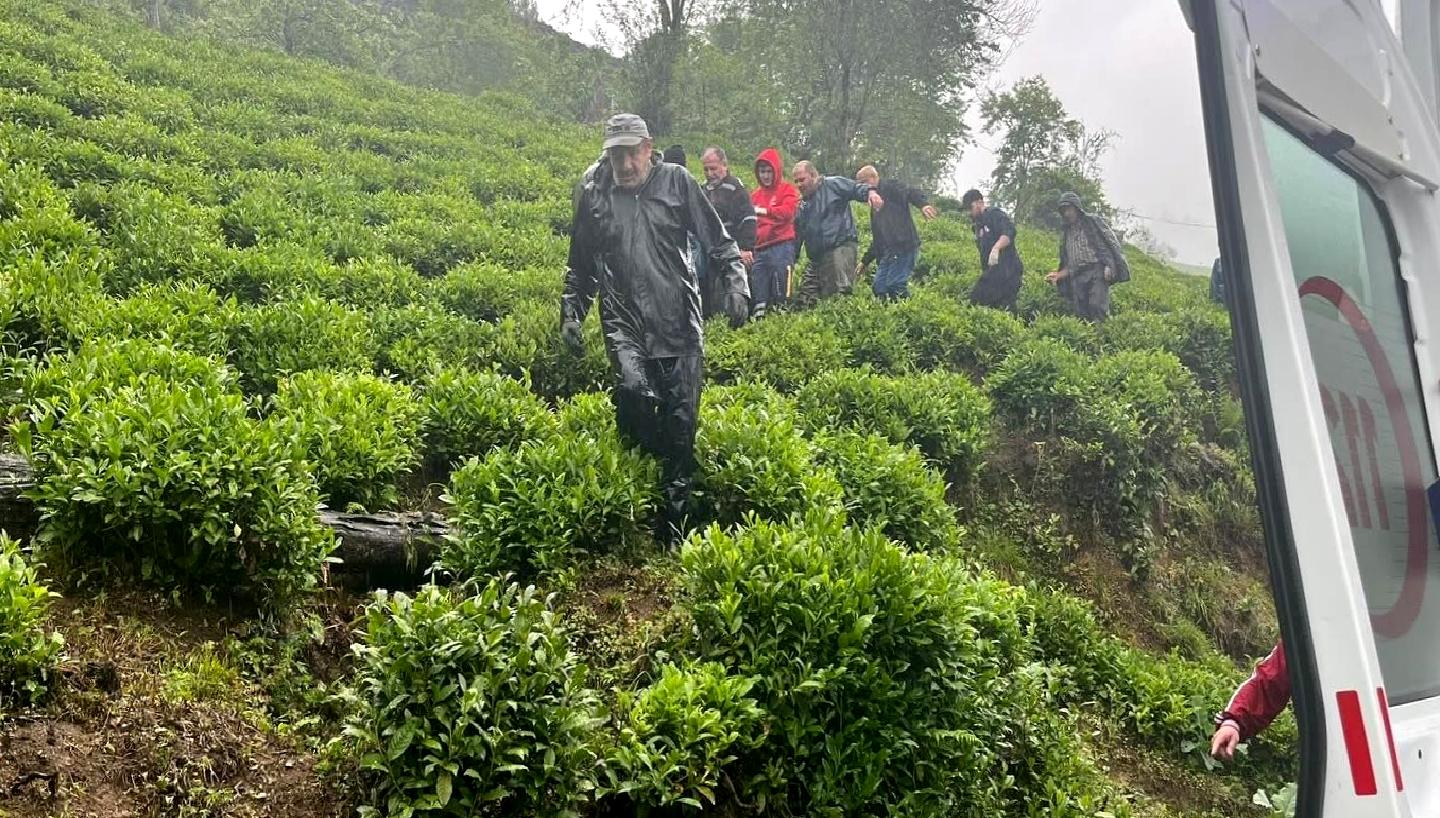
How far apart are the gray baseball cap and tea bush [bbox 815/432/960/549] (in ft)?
5.97

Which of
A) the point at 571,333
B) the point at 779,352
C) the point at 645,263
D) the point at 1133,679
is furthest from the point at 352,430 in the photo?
the point at 1133,679

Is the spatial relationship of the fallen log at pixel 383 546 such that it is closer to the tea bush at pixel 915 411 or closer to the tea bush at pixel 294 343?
the tea bush at pixel 294 343

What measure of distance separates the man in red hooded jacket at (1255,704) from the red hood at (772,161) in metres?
4.92

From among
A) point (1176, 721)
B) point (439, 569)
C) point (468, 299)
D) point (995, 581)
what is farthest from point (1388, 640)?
point (468, 299)

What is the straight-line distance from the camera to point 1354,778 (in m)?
1.45

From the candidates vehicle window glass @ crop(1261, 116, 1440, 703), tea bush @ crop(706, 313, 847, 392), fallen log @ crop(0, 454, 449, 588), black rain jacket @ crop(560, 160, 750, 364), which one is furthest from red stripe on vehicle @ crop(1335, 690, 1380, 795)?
tea bush @ crop(706, 313, 847, 392)

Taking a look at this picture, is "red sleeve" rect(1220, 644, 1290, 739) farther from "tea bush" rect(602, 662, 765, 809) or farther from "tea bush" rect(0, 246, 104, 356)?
"tea bush" rect(0, 246, 104, 356)

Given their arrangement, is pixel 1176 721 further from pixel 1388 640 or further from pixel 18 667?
pixel 18 667

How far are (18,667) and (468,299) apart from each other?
3747 millimetres

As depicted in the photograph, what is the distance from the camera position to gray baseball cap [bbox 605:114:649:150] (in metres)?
4.15

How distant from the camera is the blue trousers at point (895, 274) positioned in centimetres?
618

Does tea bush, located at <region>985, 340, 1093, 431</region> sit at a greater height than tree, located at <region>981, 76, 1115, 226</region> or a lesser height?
lesser

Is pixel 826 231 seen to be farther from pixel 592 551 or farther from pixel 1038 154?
pixel 592 551

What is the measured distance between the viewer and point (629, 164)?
4176 millimetres
